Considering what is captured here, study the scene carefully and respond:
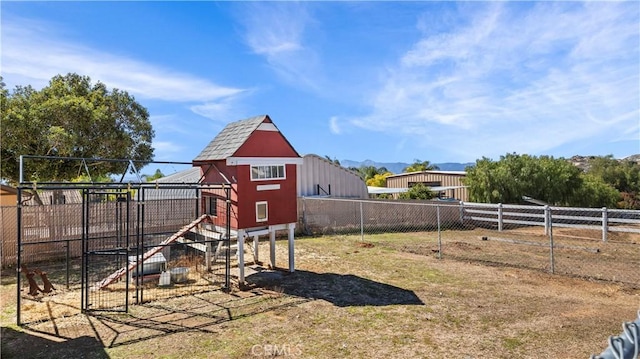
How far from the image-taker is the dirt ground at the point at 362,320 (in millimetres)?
5562

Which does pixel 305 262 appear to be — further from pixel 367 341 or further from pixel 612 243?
pixel 612 243

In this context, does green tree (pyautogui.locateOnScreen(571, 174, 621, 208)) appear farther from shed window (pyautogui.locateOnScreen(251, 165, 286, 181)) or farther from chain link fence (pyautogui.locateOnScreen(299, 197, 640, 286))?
shed window (pyautogui.locateOnScreen(251, 165, 286, 181))

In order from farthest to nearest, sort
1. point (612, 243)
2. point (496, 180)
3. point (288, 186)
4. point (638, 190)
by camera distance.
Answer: point (638, 190) < point (496, 180) < point (612, 243) < point (288, 186)

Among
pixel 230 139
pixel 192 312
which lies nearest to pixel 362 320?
pixel 192 312

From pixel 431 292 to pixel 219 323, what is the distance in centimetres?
461

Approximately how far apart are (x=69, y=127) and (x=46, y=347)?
899 cm

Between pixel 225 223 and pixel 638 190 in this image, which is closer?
pixel 225 223

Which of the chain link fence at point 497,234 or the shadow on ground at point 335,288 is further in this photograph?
the chain link fence at point 497,234

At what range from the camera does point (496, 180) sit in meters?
21.6

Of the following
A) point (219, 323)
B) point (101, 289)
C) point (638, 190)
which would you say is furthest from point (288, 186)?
point (638, 190)

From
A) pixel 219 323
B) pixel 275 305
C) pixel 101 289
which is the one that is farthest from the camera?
pixel 101 289

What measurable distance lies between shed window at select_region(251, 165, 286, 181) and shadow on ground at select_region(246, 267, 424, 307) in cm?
272

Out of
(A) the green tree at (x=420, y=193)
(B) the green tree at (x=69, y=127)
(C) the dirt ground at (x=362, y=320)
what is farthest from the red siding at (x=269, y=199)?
(A) the green tree at (x=420, y=193)

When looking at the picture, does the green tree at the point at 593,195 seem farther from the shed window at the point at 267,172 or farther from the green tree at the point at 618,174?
the shed window at the point at 267,172
